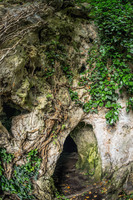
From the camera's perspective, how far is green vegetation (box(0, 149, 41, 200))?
3.34 meters

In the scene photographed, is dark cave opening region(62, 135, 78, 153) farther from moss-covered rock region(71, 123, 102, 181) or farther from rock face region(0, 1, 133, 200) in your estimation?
rock face region(0, 1, 133, 200)

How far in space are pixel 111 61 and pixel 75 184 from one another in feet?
13.6

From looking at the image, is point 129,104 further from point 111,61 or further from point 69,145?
point 69,145

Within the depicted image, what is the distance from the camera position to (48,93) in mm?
3945

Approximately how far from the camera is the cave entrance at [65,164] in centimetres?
495

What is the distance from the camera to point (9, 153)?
3.45 m

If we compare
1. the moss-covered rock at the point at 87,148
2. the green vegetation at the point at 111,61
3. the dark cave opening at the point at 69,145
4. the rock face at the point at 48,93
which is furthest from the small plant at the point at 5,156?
the dark cave opening at the point at 69,145

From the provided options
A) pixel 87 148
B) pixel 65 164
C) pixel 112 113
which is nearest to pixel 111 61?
pixel 112 113

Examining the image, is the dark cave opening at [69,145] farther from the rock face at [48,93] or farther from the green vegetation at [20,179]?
the green vegetation at [20,179]

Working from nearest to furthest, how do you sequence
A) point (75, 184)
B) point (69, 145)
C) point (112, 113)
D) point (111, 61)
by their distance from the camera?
point (112, 113), point (111, 61), point (75, 184), point (69, 145)

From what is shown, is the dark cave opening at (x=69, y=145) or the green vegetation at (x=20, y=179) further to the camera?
the dark cave opening at (x=69, y=145)

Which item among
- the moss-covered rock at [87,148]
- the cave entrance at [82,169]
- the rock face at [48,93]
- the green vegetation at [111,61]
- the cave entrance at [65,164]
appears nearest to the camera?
the rock face at [48,93]

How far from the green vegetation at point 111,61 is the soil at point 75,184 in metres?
2.03

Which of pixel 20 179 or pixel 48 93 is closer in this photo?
pixel 20 179
